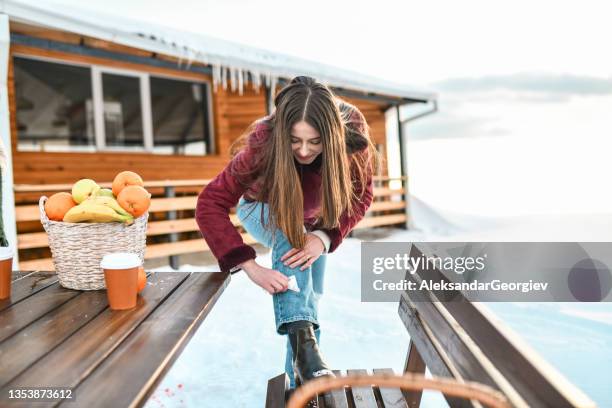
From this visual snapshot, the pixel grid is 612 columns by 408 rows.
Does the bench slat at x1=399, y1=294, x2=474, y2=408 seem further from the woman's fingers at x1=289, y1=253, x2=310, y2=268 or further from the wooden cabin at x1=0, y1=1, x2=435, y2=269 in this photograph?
the wooden cabin at x1=0, y1=1, x2=435, y2=269

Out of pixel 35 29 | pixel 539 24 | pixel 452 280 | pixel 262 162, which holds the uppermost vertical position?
pixel 539 24

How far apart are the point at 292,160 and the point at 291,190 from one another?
0.11 metres

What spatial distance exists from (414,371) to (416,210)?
430 inches

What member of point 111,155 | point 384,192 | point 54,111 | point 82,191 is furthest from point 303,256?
point 384,192

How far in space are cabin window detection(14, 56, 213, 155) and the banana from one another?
6.20m

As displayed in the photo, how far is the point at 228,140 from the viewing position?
8.58m

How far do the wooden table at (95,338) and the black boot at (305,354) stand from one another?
30cm

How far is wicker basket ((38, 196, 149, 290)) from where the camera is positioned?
1450 mm

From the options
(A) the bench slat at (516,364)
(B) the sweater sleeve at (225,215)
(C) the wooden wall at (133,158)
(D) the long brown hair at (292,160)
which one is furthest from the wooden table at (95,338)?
(C) the wooden wall at (133,158)

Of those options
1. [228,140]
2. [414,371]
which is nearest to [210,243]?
[414,371]

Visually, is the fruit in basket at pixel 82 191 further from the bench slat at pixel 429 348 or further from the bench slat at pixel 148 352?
the bench slat at pixel 429 348

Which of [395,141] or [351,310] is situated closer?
[351,310]

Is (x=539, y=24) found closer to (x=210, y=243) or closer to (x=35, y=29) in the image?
(x=35, y=29)

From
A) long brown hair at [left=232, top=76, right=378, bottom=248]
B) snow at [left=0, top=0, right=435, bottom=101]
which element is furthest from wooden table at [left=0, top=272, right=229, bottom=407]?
snow at [left=0, top=0, right=435, bottom=101]
